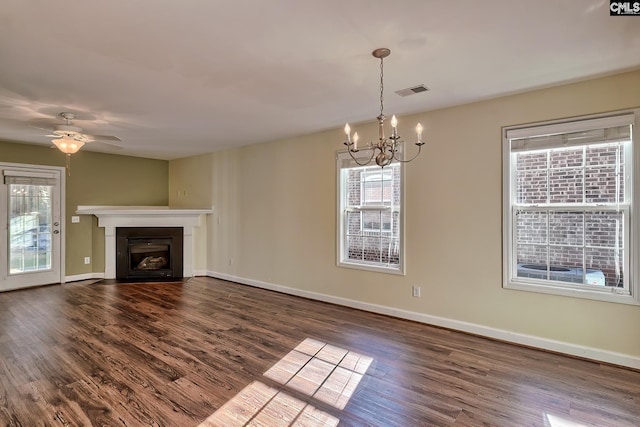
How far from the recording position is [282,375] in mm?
2695

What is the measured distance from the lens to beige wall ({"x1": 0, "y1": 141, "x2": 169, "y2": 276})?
19.0ft

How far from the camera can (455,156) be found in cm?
369

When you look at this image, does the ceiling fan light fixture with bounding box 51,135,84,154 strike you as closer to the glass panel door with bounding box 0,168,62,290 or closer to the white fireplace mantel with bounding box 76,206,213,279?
the white fireplace mantel with bounding box 76,206,213,279

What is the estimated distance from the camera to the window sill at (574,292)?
2.86 m

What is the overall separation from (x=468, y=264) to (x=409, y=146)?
1.53 meters

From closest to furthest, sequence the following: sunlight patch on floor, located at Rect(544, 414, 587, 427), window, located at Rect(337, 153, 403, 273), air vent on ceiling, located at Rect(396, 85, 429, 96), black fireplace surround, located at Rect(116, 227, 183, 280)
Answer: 1. sunlight patch on floor, located at Rect(544, 414, 587, 427)
2. air vent on ceiling, located at Rect(396, 85, 429, 96)
3. window, located at Rect(337, 153, 403, 273)
4. black fireplace surround, located at Rect(116, 227, 183, 280)

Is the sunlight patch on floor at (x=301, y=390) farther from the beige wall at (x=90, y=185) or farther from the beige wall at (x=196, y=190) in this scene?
the beige wall at (x=90, y=185)

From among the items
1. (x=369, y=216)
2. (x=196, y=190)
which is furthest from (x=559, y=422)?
(x=196, y=190)

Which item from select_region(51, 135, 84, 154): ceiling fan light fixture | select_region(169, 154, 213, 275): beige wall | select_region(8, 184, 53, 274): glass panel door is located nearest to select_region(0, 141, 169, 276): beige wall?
select_region(8, 184, 53, 274): glass panel door

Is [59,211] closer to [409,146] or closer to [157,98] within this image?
[157,98]

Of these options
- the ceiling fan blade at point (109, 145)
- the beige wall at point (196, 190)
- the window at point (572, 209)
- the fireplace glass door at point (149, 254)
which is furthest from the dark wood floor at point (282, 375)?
the ceiling fan blade at point (109, 145)

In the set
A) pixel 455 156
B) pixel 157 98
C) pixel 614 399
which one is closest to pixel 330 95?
pixel 455 156

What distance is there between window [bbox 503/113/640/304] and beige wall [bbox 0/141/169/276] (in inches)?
269

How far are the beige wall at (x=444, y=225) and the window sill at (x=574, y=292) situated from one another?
2.0 inches
